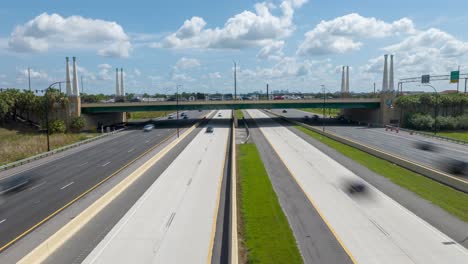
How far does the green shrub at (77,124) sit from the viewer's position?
79.9 meters

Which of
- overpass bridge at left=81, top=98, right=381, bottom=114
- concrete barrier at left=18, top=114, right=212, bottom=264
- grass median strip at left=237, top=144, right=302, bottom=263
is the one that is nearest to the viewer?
concrete barrier at left=18, top=114, right=212, bottom=264

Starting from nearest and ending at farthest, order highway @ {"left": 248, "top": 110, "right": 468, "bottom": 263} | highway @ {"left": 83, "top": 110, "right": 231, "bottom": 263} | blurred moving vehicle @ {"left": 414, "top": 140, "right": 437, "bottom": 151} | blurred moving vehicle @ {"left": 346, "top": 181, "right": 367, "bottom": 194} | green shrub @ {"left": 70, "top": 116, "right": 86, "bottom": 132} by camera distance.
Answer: highway @ {"left": 83, "top": 110, "right": 231, "bottom": 263}
highway @ {"left": 248, "top": 110, "right": 468, "bottom": 263}
blurred moving vehicle @ {"left": 346, "top": 181, "right": 367, "bottom": 194}
blurred moving vehicle @ {"left": 414, "top": 140, "right": 437, "bottom": 151}
green shrub @ {"left": 70, "top": 116, "right": 86, "bottom": 132}

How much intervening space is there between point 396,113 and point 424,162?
54860 mm

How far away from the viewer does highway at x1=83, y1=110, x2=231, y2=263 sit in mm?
17094

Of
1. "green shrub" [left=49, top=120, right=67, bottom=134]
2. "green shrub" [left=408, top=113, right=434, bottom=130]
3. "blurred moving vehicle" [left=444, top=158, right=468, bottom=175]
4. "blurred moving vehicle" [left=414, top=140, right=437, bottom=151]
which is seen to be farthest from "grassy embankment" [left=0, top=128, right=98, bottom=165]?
"green shrub" [left=408, top=113, right=434, bottom=130]

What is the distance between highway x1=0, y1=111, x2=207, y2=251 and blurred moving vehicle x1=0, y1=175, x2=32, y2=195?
2.36ft

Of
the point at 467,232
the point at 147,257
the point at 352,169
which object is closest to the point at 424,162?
the point at 352,169

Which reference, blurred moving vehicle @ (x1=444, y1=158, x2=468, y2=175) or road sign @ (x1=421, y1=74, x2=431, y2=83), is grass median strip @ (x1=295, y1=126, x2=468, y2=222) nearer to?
blurred moving vehicle @ (x1=444, y1=158, x2=468, y2=175)

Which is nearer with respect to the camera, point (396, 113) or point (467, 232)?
point (467, 232)

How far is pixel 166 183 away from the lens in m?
31.3

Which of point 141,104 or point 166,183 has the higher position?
point 141,104

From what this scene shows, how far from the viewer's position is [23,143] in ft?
199

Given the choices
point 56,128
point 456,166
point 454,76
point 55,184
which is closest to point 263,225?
point 55,184

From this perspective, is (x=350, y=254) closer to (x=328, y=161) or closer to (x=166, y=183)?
(x=166, y=183)
